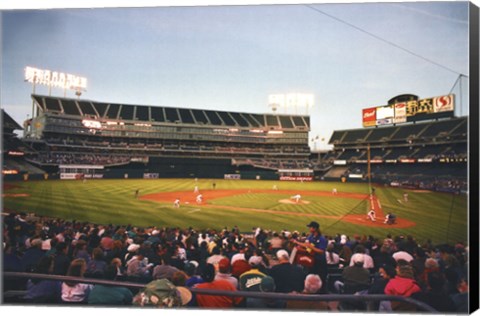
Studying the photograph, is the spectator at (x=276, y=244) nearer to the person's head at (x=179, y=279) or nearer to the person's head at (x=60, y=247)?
→ the person's head at (x=179, y=279)

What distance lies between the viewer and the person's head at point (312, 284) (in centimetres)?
663

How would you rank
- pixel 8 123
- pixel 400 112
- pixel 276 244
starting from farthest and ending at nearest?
pixel 400 112, pixel 8 123, pixel 276 244

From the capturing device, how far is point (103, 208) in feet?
42.2

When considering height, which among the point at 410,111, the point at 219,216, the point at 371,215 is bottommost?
the point at 219,216

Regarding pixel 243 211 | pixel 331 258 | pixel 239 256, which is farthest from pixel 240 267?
pixel 243 211

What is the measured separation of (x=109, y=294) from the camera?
7008mm

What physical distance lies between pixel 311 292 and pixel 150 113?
11.1 m

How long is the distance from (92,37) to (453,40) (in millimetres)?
10185

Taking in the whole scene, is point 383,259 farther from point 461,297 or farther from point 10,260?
point 10,260

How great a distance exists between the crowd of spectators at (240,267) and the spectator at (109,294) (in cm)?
2

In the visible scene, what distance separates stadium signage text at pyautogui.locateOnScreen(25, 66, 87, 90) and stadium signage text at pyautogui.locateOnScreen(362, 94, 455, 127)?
9690 mm

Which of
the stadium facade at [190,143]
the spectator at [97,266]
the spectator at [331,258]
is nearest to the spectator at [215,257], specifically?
the spectator at [97,266]

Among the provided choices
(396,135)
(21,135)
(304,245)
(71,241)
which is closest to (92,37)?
(21,135)

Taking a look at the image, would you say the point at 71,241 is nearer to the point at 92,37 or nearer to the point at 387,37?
the point at 92,37
